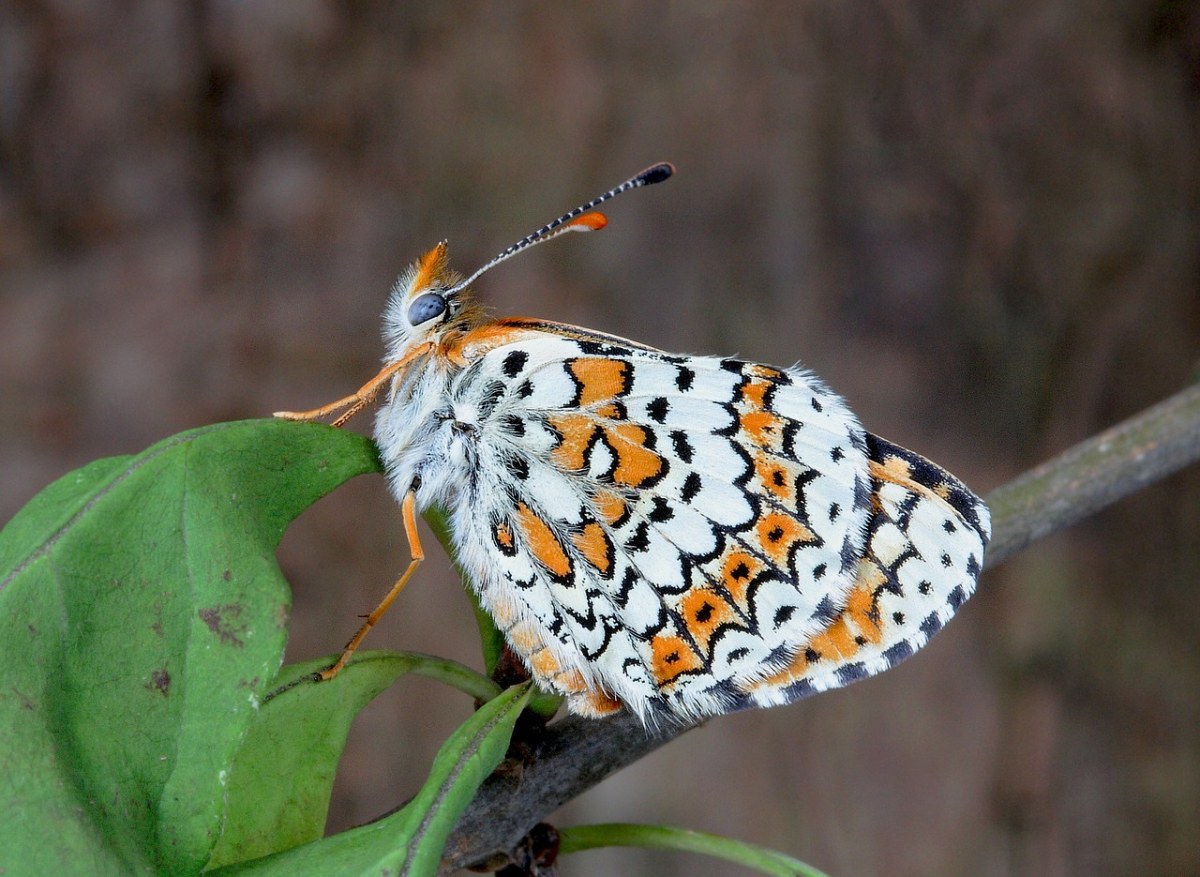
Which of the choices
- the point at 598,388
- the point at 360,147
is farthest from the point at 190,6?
the point at 598,388

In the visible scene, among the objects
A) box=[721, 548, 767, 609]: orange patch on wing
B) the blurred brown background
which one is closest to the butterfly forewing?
box=[721, 548, 767, 609]: orange patch on wing

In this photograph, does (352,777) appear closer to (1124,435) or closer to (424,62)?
(424,62)

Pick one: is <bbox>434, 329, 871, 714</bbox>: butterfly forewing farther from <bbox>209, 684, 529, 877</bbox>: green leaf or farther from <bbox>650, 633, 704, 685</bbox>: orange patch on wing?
<bbox>209, 684, 529, 877</bbox>: green leaf

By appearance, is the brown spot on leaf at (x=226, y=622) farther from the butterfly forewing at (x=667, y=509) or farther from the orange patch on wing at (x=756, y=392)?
the orange patch on wing at (x=756, y=392)

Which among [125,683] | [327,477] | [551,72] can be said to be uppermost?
[551,72]

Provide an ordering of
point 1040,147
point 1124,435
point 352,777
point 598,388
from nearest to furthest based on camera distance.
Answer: point 598,388, point 1124,435, point 1040,147, point 352,777

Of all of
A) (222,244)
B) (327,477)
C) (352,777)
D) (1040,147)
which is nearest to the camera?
(327,477)

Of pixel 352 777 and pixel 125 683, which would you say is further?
pixel 352 777
